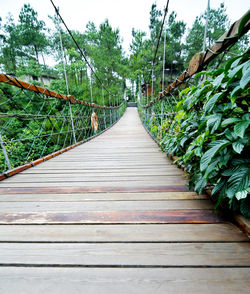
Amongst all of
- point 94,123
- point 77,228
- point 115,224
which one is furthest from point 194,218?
point 94,123

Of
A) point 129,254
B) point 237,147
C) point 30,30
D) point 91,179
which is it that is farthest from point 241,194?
point 30,30

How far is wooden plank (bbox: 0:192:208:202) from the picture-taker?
935 mm

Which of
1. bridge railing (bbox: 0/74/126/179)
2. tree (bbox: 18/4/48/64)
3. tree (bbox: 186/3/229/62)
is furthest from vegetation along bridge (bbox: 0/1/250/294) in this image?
tree (bbox: 18/4/48/64)

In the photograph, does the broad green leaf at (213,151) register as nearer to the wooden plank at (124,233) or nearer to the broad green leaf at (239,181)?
the broad green leaf at (239,181)

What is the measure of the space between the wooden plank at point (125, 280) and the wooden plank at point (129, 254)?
0.02 m

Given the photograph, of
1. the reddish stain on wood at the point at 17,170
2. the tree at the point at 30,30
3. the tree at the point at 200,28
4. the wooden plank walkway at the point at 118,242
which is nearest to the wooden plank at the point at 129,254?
the wooden plank walkway at the point at 118,242

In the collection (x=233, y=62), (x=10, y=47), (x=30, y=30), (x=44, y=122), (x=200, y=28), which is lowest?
(x=44, y=122)

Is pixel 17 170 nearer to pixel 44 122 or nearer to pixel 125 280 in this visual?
pixel 44 122

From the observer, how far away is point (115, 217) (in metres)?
0.77

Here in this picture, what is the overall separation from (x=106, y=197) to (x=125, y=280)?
0.51m

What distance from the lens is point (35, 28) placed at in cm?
1409

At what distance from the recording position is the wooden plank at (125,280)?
456 mm

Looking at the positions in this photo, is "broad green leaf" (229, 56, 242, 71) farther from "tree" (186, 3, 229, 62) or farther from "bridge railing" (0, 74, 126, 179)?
"tree" (186, 3, 229, 62)

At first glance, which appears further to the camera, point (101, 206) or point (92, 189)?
point (92, 189)
